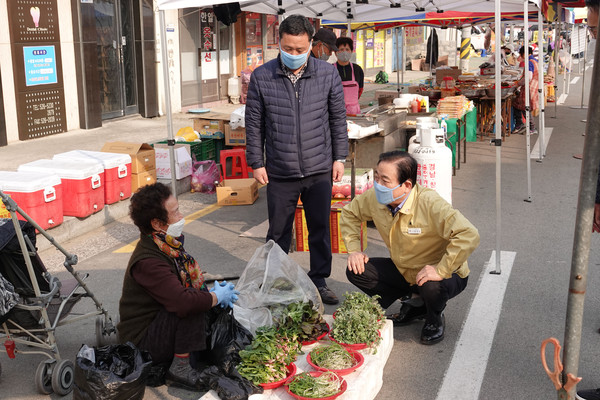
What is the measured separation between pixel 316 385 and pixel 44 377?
1.64 metres

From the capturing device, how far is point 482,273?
6188 mm

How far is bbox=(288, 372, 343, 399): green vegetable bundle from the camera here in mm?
3572

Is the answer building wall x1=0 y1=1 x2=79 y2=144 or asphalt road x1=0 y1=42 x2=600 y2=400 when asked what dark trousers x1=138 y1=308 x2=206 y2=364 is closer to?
asphalt road x1=0 y1=42 x2=600 y2=400

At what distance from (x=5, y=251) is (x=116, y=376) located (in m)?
1.09

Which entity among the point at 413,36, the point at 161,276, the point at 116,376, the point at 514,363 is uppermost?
the point at 413,36

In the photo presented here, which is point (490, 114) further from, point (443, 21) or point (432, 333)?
point (432, 333)

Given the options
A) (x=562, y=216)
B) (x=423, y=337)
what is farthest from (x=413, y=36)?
(x=423, y=337)

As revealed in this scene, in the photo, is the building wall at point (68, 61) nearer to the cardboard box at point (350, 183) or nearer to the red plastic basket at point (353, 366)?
the cardboard box at point (350, 183)

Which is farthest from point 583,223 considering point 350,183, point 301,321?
point 350,183

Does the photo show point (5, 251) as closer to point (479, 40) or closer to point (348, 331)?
point (348, 331)

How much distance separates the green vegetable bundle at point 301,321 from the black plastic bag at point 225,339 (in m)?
0.24

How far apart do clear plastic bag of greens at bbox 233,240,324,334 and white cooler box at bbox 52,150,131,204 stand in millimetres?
3663

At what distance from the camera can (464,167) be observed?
11.3 meters

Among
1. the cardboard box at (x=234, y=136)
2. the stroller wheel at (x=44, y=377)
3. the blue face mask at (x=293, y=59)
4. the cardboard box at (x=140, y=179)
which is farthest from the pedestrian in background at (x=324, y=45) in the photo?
the stroller wheel at (x=44, y=377)
